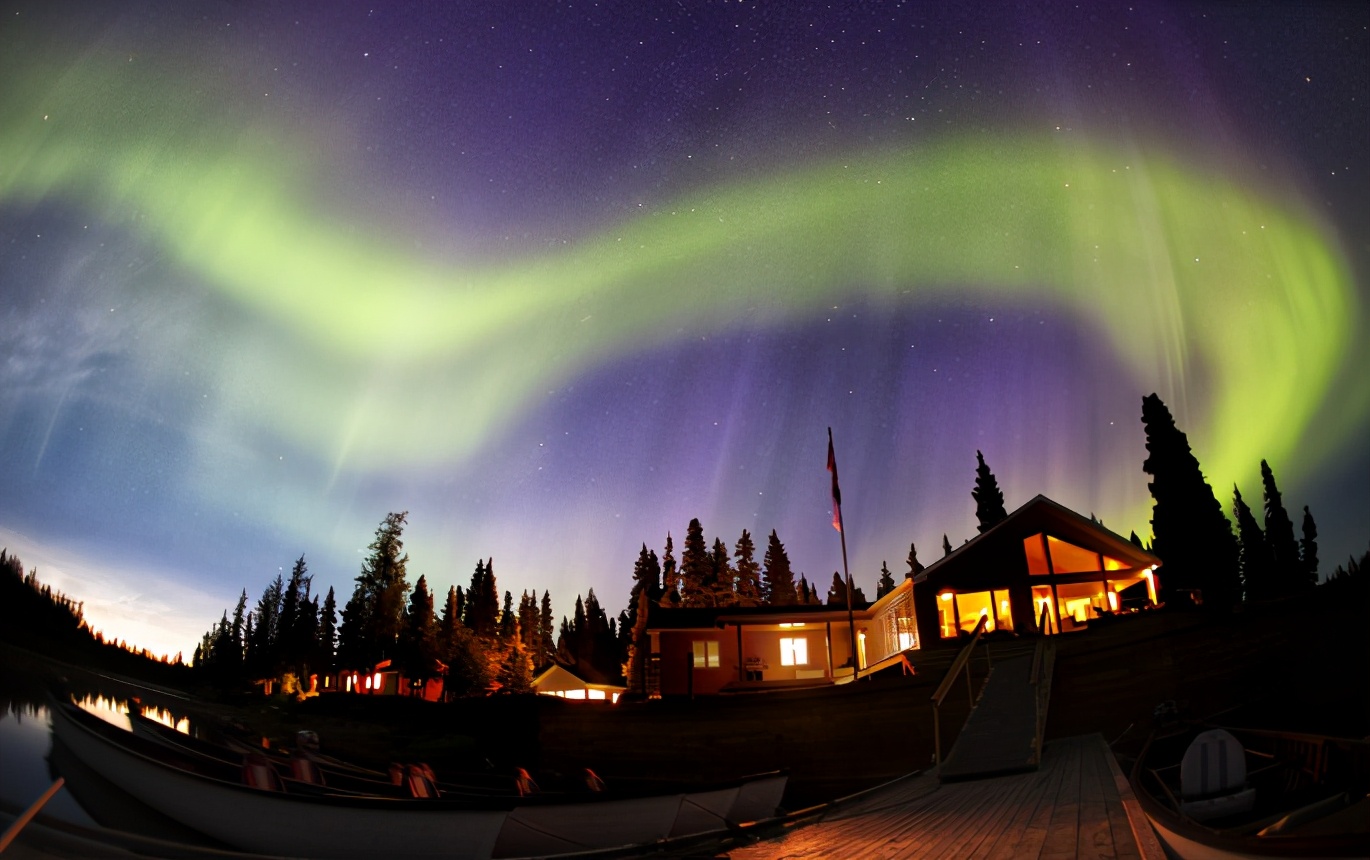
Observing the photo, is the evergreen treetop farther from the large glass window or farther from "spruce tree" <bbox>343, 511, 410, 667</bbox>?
"spruce tree" <bbox>343, 511, 410, 667</bbox>

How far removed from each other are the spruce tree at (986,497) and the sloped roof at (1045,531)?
121 feet

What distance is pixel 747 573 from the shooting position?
227 ft

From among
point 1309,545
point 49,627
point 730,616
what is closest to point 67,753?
point 49,627

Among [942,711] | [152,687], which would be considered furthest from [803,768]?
[152,687]

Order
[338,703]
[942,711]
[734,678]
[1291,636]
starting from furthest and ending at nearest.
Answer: [338,703] → [734,678] → [942,711] → [1291,636]

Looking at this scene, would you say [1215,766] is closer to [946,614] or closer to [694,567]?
[946,614]

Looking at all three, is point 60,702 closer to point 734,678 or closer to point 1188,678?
point 734,678

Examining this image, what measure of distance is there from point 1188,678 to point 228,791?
2118 centimetres

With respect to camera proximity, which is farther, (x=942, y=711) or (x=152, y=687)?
(x=942, y=711)

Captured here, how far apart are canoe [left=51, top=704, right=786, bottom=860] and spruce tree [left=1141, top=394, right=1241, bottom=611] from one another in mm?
39331

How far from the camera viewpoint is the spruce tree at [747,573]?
6681 cm

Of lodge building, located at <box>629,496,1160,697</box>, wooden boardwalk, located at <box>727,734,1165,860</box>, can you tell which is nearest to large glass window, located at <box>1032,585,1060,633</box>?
lodge building, located at <box>629,496,1160,697</box>

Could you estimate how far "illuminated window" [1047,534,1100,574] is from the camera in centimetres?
2656

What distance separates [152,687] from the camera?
52.2 ft
